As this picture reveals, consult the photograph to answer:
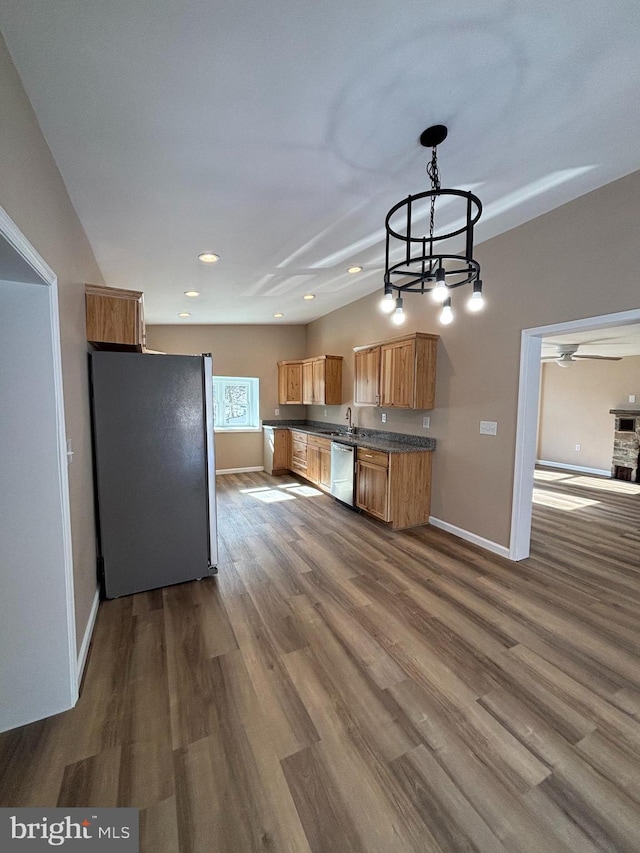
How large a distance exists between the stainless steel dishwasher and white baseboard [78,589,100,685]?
9.71 feet

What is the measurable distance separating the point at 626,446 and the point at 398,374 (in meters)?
5.54

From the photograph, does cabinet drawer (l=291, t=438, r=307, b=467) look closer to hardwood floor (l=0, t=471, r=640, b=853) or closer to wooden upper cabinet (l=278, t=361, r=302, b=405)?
wooden upper cabinet (l=278, t=361, r=302, b=405)

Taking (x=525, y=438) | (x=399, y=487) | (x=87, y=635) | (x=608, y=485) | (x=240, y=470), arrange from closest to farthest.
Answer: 1. (x=87, y=635)
2. (x=525, y=438)
3. (x=399, y=487)
4. (x=608, y=485)
5. (x=240, y=470)

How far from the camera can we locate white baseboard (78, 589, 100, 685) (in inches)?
74.9

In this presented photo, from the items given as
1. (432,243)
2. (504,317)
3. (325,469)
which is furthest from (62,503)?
(325,469)

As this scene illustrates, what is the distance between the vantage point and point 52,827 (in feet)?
3.97

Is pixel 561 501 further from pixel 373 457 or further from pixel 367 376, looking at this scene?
pixel 367 376

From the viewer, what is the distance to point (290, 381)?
22.9 ft

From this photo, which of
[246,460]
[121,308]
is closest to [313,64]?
[121,308]

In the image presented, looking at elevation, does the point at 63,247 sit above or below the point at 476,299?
above

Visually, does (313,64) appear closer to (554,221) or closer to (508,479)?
(554,221)

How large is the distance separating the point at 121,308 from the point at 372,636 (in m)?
2.85


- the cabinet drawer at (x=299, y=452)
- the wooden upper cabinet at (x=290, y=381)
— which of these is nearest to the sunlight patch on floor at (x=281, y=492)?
the cabinet drawer at (x=299, y=452)

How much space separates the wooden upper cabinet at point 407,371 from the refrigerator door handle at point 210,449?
2.23 metres
